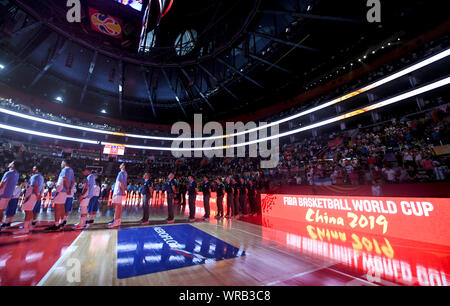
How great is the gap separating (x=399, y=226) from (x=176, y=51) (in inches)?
914

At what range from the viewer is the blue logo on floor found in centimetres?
275

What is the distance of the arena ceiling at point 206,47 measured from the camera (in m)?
12.5

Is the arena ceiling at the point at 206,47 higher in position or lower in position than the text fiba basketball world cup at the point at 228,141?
higher

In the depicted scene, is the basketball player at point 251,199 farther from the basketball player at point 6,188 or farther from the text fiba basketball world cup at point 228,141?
the text fiba basketball world cup at point 228,141

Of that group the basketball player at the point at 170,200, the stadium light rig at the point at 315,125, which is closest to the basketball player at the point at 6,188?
the basketball player at the point at 170,200

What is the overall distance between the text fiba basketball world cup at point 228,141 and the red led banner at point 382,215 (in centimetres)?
1379

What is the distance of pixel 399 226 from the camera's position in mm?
4512

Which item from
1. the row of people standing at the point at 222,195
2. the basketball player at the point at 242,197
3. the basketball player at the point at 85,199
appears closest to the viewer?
the basketball player at the point at 85,199

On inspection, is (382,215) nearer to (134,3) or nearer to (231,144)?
(134,3)

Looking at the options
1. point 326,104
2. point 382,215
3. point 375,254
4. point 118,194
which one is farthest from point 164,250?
point 326,104

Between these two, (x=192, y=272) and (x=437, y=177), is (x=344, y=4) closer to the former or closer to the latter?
(x=437, y=177)

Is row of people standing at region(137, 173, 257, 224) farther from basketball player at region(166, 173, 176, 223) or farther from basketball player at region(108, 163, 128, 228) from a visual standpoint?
basketball player at region(108, 163, 128, 228)

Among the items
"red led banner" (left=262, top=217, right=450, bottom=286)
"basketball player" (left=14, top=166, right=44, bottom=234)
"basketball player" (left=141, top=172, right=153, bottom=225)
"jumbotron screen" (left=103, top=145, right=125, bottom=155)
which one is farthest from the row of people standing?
"jumbotron screen" (left=103, top=145, right=125, bottom=155)

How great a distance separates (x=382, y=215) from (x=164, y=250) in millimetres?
5954
